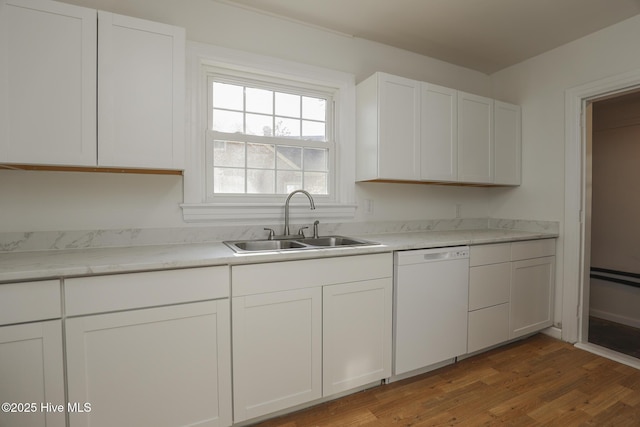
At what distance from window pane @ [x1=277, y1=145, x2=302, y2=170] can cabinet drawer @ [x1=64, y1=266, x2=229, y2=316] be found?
1083 mm

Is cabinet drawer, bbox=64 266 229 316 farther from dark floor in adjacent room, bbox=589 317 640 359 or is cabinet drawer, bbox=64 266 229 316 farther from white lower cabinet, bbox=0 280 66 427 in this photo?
dark floor in adjacent room, bbox=589 317 640 359

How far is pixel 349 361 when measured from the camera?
1869 millimetres

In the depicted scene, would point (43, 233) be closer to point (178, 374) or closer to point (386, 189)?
point (178, 374)

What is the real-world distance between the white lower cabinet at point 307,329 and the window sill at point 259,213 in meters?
0.65

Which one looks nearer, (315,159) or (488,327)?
(488,327)

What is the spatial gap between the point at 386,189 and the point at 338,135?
0.63 m

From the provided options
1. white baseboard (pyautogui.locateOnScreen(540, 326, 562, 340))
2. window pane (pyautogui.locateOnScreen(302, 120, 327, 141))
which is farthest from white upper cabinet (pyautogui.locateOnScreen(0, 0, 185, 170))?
white baseboard (pyautogui.locateOnScreen(540, 326, 562, 340))

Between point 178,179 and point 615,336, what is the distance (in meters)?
3.93

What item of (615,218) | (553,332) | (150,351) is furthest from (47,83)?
(615,218)

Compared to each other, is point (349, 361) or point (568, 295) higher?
point (568, 295)

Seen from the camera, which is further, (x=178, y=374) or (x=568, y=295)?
(x=568, y=295)

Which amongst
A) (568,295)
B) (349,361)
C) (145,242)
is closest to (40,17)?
(145,242)

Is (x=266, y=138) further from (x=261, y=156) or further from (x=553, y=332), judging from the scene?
(x=553, y=332)

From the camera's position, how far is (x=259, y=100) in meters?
2.32
